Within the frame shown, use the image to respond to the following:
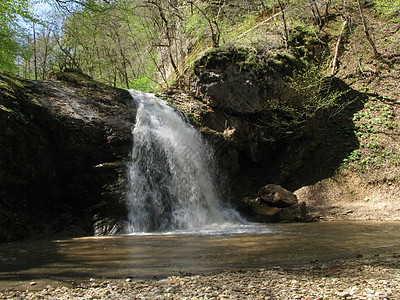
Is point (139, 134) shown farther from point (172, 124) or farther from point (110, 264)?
point (110, 264)

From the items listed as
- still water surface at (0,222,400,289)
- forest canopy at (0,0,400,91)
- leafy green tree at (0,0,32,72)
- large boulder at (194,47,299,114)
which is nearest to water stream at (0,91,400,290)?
still water surface at (0,222,400,289)

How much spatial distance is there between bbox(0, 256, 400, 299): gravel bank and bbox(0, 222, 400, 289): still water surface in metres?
0.32

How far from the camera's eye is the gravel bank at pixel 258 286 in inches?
114

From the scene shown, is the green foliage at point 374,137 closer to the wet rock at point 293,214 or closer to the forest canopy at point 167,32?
the wet rock at point 293,214

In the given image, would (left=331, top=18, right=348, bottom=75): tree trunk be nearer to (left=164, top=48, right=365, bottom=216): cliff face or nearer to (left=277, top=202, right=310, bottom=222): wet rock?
(left=164, top=48, right=365, bottom=216): cliff face

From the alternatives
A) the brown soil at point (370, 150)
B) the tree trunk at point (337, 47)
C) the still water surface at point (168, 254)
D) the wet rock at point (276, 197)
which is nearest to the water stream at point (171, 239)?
the still water surface at point (168, 254)

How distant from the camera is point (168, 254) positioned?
16.1 ft

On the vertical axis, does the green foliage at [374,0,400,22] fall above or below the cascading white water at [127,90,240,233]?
above

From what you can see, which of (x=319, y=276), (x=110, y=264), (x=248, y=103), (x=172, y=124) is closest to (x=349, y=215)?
(x=248, y=103)

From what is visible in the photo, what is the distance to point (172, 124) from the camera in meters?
11.8

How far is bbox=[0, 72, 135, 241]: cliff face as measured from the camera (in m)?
7.51

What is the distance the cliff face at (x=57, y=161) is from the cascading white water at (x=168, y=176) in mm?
478

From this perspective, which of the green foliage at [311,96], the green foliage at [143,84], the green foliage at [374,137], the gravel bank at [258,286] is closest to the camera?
the gravel bank at [258,286]

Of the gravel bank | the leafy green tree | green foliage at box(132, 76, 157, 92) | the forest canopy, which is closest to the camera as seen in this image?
the gravel bank
